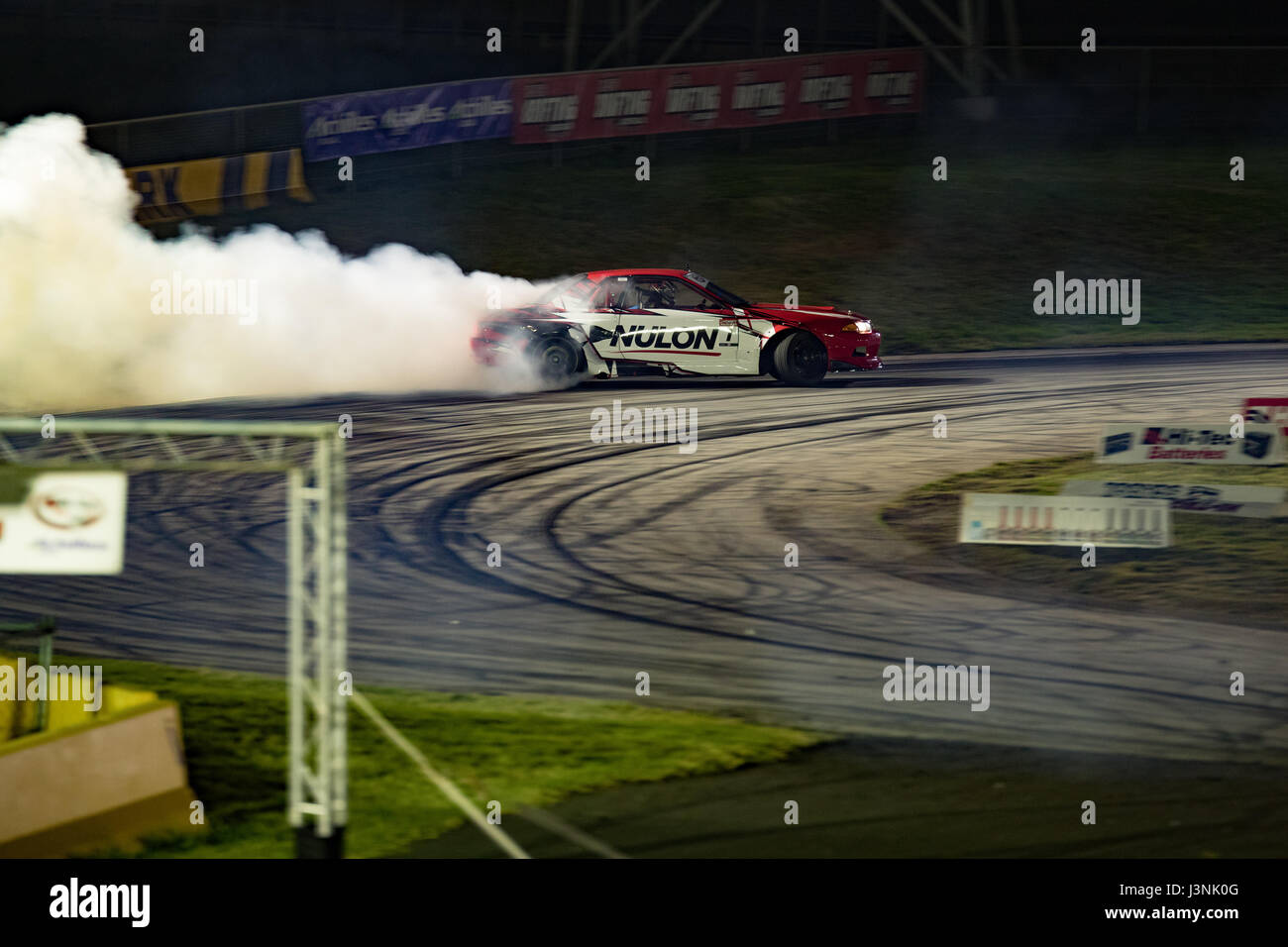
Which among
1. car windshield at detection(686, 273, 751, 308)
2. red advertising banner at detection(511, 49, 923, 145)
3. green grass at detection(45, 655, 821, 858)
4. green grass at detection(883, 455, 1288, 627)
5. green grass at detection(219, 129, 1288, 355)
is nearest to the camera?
green grass at detection(45, 655, 821, 858)

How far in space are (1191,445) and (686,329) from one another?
21.2ft

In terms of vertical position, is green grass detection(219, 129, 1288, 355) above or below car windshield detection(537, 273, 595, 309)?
above

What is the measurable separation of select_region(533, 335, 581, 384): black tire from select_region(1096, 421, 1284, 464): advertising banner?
22.9ft

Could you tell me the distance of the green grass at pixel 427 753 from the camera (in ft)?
20.8

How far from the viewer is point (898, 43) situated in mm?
37875

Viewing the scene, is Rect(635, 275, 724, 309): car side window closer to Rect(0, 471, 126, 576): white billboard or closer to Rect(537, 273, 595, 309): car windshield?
Rect(537, 273, 595, 309): car windshield

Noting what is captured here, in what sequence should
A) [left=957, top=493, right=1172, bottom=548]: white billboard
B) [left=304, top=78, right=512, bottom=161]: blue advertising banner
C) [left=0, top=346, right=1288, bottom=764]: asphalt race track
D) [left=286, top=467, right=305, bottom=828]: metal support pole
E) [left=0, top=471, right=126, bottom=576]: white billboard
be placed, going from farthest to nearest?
[left=304, top=78, right=512, bottom=161]: blue advertising banner, [left=957, top=493, right=1172, bottom=548]: white billboard, [left=0, top=346, right=1288, bottom=764]: asphalt race track, [left=286, top=467, right=305, bottom=828]: metal support pole, [left=0, top=471, right=126, bottom=576]: white billboard

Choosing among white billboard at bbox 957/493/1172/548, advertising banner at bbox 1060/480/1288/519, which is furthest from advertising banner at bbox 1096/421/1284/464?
white billboard at bbox 957/493/1172/548

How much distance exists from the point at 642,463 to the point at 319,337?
675cm

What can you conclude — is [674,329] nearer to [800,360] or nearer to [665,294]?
[665,294]

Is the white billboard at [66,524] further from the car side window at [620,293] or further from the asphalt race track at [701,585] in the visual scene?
the car side window at [620,293]

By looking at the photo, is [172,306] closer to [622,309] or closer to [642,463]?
[622,309]

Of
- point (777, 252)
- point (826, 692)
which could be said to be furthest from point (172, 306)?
point (826, 692)

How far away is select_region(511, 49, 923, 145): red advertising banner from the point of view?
2873cm
